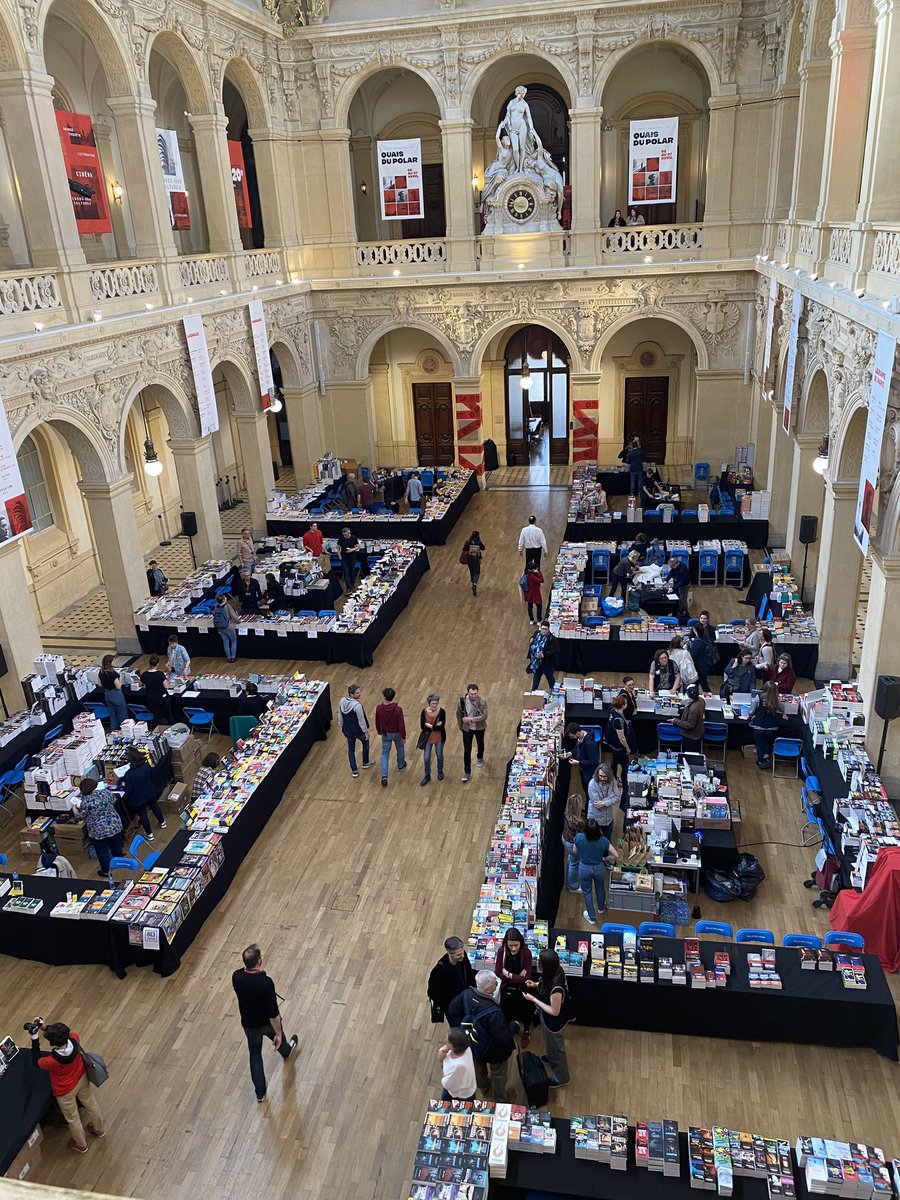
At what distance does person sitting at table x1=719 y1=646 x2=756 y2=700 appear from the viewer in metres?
13.1

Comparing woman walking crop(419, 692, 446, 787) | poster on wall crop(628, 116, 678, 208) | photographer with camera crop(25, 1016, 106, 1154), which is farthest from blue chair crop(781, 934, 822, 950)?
poster on wall crop(628, 116, 678, 208)

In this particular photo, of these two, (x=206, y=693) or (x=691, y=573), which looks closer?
(x=206, y=693)

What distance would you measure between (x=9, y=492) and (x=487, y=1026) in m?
9.76

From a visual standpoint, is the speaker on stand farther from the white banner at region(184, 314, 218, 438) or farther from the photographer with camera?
the photographer with camera

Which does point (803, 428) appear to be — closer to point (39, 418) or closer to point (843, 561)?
point (843, 561)

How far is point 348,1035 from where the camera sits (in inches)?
340

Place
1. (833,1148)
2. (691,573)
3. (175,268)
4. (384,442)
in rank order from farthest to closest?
(384,442) → (691,573) → (175,268) → (833,1148)

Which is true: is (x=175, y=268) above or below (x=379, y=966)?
above

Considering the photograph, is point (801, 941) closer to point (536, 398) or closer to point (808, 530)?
point (808, 530)

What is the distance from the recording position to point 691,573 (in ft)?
62.6

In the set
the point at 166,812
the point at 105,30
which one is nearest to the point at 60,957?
the point at 166,812

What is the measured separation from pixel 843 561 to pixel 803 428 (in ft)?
10.5

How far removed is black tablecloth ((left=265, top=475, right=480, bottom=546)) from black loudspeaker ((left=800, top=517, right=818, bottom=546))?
321 inches

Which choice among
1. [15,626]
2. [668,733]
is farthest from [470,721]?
[15,626]
